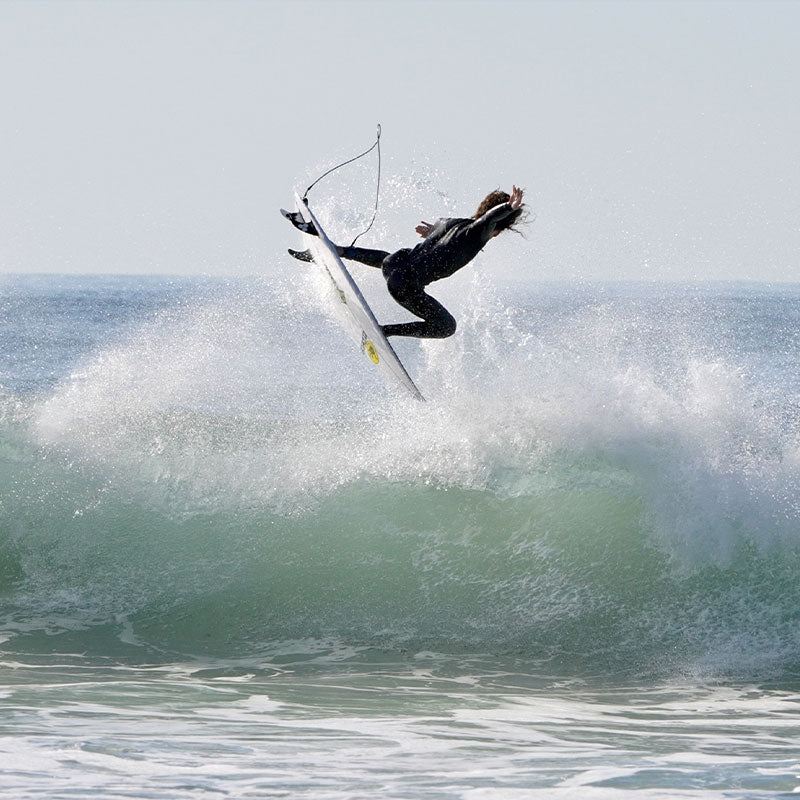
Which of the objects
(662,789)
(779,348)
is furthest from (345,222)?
(779,348)

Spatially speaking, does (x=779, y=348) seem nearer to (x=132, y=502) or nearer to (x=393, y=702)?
(x=132, y=502)

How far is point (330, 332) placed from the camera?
20.1 metres

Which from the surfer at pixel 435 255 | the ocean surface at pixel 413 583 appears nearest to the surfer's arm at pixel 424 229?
the surfer at pixel 435 255

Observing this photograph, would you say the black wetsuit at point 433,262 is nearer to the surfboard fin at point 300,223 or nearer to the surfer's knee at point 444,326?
the surfer's knee at point 444,326

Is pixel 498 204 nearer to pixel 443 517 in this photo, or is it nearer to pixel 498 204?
pixel 498 204

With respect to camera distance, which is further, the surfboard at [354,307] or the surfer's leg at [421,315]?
the surfboard at [354,307]

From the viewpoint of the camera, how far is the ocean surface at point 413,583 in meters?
5.19

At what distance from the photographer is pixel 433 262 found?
7621 millimetres

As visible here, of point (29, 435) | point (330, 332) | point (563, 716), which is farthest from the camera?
point (330, 332)

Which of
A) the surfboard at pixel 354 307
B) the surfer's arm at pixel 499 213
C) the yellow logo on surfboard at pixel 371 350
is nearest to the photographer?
the surfer's arm at pixel 499 213

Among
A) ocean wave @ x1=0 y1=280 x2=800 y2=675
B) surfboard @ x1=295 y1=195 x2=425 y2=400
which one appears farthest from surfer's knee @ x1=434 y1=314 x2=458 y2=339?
ocean wave @ x1=0 y1=280 x2=800 y2=675

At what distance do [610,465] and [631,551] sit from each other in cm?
108

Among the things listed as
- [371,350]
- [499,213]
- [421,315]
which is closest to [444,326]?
[421,315]

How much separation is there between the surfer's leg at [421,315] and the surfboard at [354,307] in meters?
0.16
